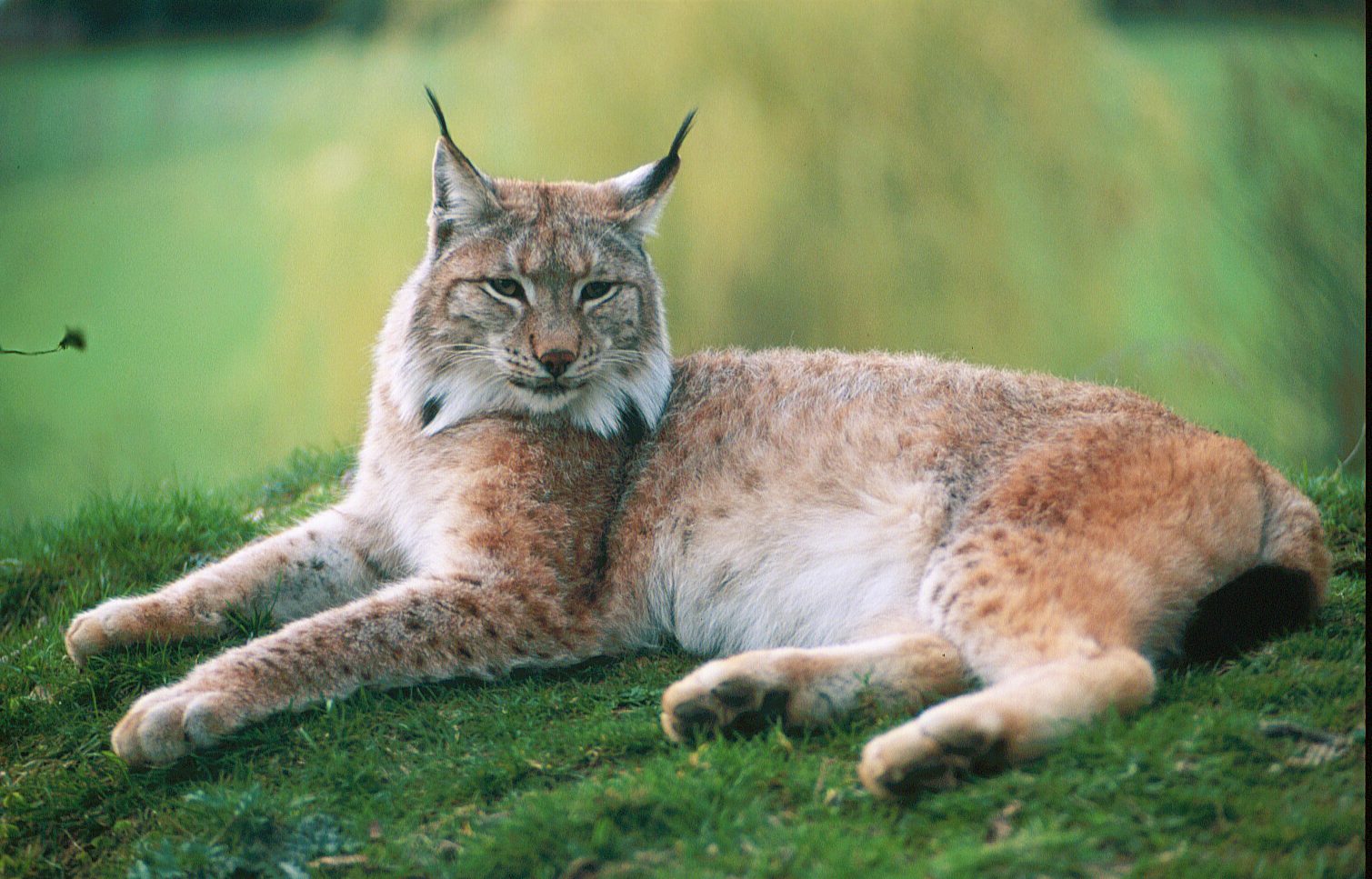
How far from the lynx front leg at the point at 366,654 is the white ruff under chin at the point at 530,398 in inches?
29.8

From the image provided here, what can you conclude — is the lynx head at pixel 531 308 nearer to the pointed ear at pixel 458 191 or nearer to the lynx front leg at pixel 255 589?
the pointed ear at pixel 458 191

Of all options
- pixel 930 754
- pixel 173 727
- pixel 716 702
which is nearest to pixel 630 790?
pixel 716 702

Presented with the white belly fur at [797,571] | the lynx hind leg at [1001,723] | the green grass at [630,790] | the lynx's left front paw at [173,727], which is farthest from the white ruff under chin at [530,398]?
the lynx hind leg at [1001,723]

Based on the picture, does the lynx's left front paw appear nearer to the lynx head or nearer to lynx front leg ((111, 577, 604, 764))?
lynx front leg ((111, 577, 604, 764))

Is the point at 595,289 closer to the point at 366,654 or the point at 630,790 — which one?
the point at 366,654

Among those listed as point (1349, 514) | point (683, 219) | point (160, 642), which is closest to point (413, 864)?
point (160, 642)

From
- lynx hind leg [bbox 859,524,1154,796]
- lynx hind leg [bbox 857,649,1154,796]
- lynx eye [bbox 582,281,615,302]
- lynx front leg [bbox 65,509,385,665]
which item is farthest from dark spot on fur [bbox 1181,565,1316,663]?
lynx front leg [bbox 65,509,385,665]

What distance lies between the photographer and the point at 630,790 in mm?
2775

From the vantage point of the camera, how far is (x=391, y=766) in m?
3.23

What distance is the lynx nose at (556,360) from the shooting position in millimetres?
4082

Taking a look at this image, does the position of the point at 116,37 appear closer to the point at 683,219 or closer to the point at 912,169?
the point at 683,219

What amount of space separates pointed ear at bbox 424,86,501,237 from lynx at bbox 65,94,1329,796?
1 cm

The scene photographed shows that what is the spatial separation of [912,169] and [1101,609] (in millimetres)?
6220

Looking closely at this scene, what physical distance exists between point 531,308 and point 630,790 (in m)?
2.05
